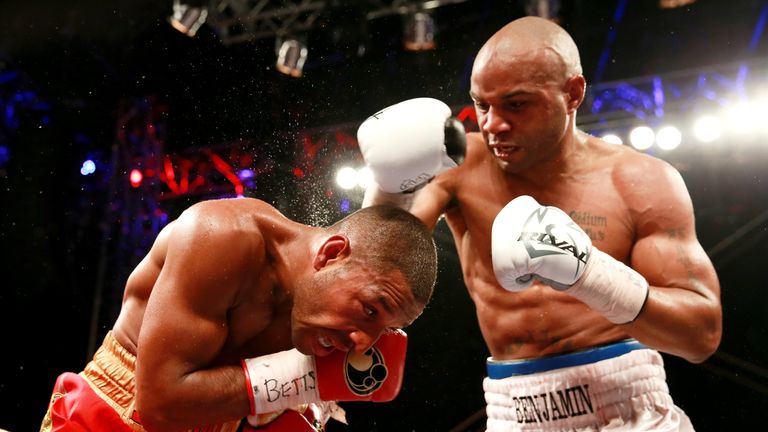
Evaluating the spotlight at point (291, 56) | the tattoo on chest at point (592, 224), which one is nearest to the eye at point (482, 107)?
the tattoo on chest at point (592, 224)

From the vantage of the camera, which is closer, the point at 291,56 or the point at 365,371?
the point at 365,371

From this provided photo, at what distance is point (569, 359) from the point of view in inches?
86.1

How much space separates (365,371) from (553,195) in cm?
91

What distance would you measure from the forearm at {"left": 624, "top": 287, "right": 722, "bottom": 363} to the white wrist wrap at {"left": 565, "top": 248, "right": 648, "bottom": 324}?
45 mm

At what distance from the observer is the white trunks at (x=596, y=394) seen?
6.95 feet

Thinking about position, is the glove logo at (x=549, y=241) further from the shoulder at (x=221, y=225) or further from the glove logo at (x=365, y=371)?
the shoulder at (x=221, y=225)

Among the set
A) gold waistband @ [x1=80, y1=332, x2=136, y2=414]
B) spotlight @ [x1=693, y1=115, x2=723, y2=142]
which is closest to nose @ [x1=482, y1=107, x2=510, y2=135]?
gold waistband @ [x1=80, y1=332, x2=136, y2=414]

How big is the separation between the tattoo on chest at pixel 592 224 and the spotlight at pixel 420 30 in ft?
8.38

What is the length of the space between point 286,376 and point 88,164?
145 inches

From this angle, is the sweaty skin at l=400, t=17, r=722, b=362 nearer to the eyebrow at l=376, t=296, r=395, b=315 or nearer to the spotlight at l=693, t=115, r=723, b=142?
the eyebrow at l=376, t=296, r=395, b=315

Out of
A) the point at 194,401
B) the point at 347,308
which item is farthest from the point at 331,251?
the point at 194,401

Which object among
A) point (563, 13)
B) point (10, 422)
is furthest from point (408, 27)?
point (10, 422)

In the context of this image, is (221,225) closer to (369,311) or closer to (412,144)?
(369,311)

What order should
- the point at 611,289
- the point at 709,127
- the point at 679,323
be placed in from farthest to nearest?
the point at 709,127 → the point at 679,323 → the point at 611,289
